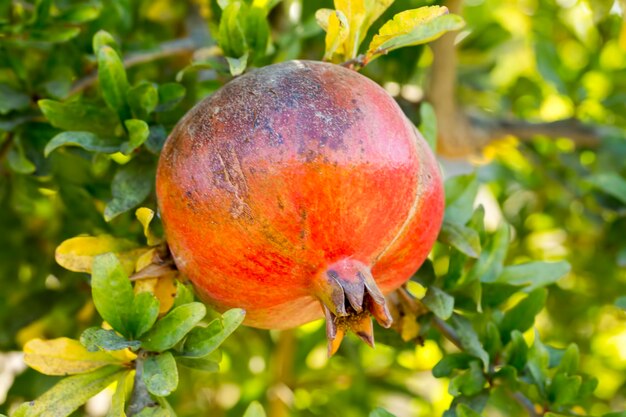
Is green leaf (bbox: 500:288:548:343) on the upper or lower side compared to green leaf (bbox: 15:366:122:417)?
lower

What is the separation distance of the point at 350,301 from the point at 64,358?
1.03ft

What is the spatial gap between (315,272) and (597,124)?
1185 millimetres

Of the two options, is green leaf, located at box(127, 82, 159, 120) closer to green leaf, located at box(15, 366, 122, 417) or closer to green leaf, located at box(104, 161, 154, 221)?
green leaf, located at box(104, 161, 154, 221)

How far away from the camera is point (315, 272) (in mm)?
Result: 813

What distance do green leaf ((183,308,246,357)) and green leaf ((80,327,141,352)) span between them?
0.05 metres

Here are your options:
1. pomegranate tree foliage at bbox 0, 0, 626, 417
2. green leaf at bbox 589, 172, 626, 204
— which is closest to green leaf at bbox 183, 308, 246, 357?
pomegranate tree foliage at bbox 0, 0, 626, 417

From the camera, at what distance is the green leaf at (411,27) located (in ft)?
2.99

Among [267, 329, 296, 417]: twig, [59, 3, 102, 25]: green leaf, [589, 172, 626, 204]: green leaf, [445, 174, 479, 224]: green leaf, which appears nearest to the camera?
[445, 174, 479, 224]: green leaf

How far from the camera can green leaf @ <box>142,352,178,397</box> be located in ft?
2.67

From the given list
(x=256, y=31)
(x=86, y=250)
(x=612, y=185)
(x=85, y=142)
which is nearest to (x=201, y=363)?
(x=86, y=250)

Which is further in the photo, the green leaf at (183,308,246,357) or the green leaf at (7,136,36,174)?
the green leaf at (7,136,36,174)

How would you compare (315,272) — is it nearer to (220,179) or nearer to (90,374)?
(220,179)

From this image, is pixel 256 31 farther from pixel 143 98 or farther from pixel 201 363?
pixel 201 363

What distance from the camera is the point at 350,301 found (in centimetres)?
79
